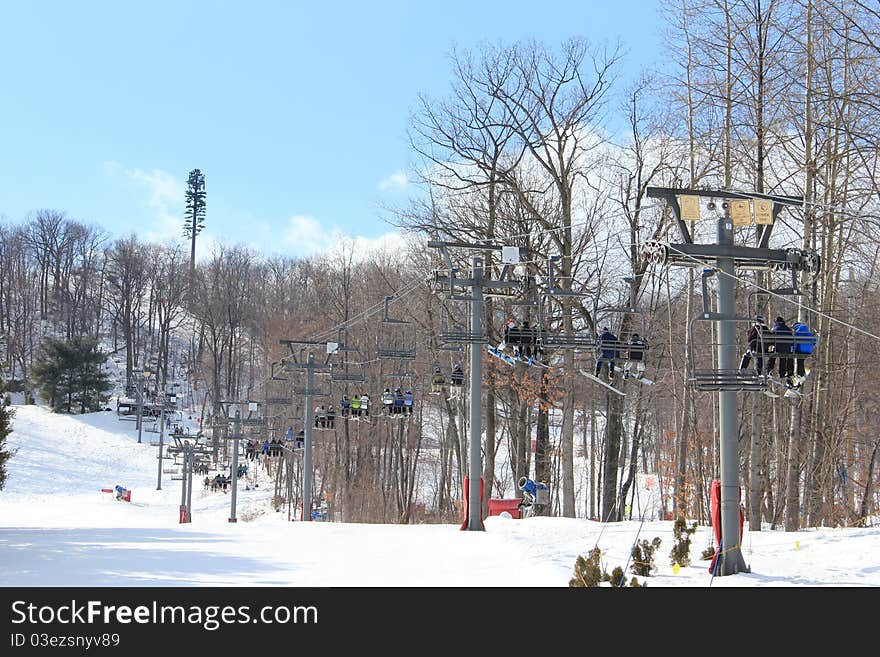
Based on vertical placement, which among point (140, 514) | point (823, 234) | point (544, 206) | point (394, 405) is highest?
point (544, 206)

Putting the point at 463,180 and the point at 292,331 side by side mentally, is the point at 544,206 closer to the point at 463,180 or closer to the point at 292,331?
the point at 463,180

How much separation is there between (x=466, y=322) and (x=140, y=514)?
22263 mm

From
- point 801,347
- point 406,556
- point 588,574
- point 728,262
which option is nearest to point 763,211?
point 728,262

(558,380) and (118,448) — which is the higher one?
(558,380)

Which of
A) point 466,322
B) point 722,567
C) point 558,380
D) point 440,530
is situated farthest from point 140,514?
point 722,567

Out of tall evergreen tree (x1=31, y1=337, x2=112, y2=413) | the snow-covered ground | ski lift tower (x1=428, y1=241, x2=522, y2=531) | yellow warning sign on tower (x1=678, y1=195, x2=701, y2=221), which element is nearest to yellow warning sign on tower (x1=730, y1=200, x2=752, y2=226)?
yellow warning sign on tower (x1=678, y1=195, x2=701, y2=221)

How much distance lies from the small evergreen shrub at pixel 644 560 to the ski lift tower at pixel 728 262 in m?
0.86

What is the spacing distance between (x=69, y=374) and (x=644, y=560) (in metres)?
70.9

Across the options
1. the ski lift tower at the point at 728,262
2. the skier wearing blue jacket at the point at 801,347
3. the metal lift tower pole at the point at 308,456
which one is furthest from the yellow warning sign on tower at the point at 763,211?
the metal lift tower pole at the point at 308,456

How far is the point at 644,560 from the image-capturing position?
40.4ft

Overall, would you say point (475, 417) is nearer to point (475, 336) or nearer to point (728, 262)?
point (475, 336)

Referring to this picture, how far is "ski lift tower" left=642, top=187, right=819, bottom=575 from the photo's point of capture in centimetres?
1225

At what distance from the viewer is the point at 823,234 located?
2125 centimetres

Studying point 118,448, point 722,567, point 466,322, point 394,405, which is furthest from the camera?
point 118,448
